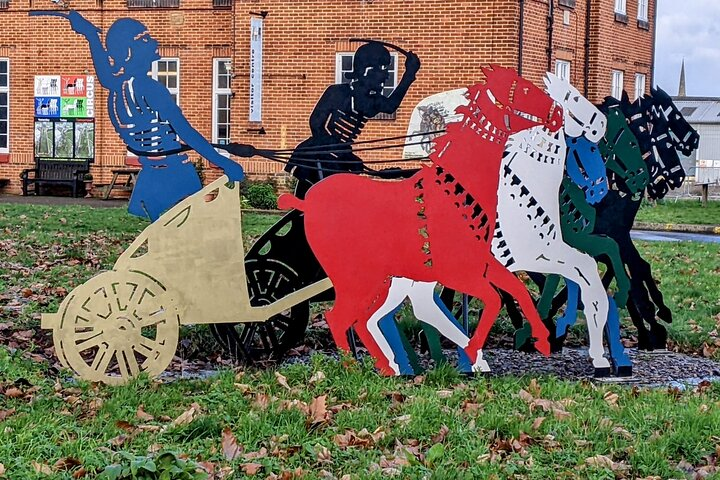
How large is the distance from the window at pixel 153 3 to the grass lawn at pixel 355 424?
17.6 meters

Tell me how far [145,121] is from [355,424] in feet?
8.36

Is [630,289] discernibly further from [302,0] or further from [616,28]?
[616,28]

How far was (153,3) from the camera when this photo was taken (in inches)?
938

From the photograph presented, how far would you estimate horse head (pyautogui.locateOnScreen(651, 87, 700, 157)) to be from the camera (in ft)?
24.3

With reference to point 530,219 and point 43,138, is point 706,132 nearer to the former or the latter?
point 43,138

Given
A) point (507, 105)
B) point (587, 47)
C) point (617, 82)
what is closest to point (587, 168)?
point (507, 105)

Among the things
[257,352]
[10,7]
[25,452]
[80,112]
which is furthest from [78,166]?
[25,452]

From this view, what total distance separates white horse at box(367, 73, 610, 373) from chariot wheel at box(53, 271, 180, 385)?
4.48 feet

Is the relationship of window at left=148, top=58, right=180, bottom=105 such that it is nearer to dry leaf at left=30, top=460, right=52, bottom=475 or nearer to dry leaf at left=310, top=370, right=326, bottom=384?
dry leaf at left=310, top=370, right=326, bottom=384

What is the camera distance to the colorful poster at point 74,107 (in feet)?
79.3

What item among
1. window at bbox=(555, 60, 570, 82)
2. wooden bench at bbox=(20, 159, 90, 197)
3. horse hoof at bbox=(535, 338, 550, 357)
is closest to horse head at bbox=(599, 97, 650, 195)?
horse hoof at bbox=(535, 338, 550, 357)

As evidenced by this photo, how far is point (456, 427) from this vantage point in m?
5.41

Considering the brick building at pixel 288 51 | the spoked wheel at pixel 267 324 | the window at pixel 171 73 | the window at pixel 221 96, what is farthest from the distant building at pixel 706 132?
the spoked wheel at pixel 267 324

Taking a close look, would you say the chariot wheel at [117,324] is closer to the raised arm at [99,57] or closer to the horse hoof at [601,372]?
the raised arm at [99,57]
